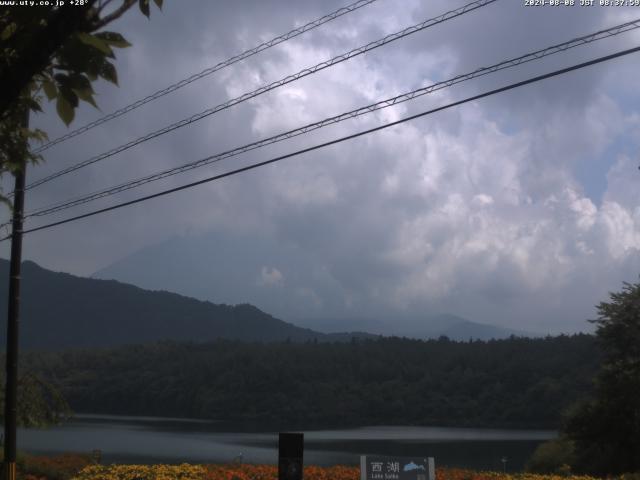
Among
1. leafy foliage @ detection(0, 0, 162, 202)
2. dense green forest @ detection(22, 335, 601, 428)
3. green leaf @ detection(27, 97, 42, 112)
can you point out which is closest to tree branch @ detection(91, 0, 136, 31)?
leafy foliage @ detection(0, 0, 162, 202)

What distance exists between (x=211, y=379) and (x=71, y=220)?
233ft

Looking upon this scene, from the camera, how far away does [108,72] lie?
13.9 ft

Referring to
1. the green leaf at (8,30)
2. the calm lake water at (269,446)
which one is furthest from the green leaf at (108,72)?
the calm lake water at (269,446)

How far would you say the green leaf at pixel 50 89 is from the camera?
426 centimetres

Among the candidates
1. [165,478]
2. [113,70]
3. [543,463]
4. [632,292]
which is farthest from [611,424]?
[113,70]

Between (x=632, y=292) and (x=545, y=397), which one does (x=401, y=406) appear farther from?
(x=632, y=292)

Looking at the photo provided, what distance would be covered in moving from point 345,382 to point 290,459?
70.3 meters

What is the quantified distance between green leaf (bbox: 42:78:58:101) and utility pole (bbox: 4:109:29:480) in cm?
1122

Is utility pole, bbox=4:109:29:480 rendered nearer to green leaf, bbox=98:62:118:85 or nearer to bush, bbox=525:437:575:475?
green leaf, bbox=98:62:118:85

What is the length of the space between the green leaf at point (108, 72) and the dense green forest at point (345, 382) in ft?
191

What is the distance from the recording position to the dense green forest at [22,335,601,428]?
6469 centimetres

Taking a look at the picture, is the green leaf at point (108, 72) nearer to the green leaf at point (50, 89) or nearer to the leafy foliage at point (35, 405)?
the green leaf at point (50, 89)

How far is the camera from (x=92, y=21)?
4172mm

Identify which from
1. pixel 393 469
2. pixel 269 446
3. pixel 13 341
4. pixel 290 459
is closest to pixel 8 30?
pixel 290 459
